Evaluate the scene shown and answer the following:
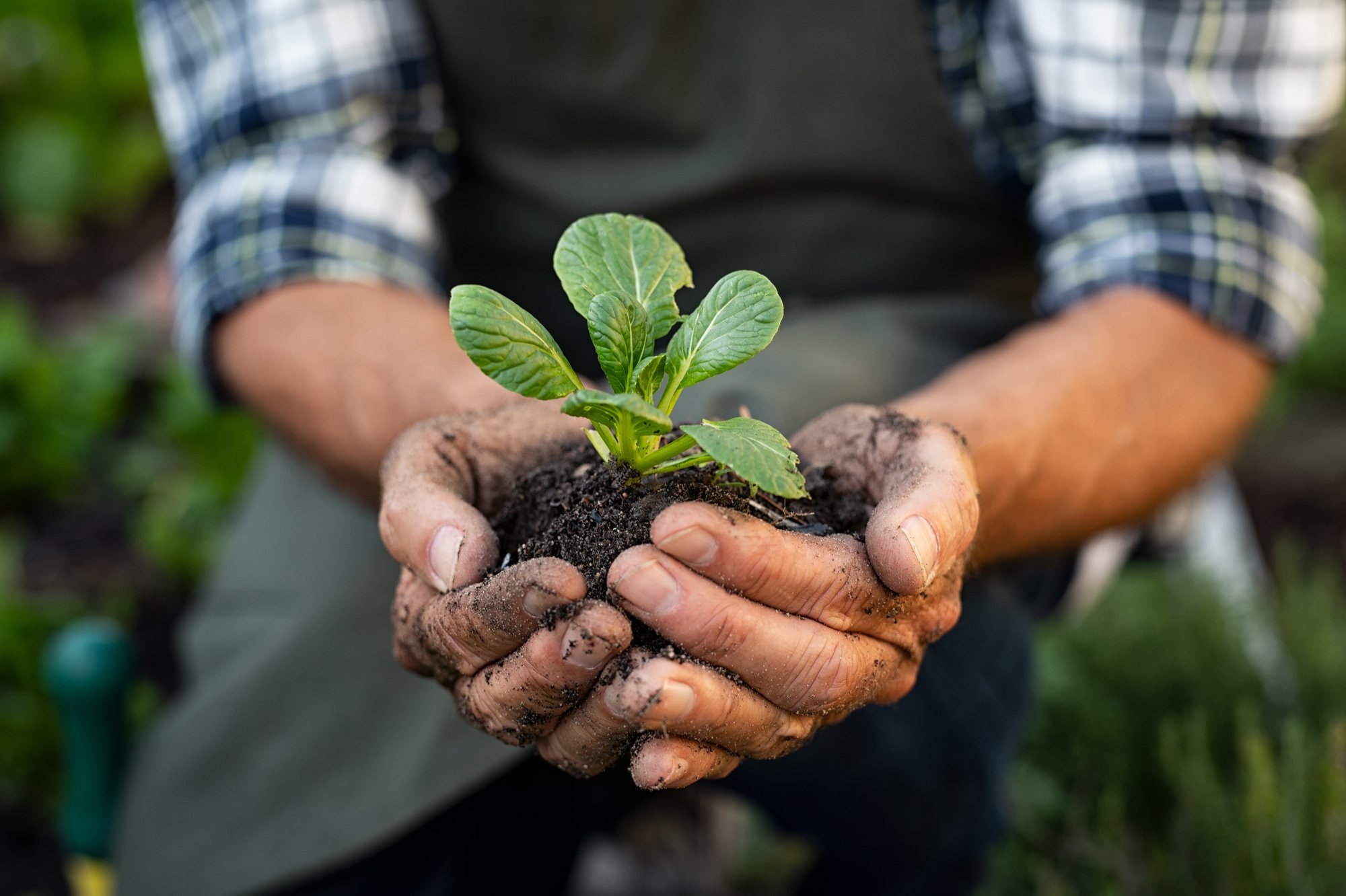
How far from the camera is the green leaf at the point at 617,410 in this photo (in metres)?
0.96

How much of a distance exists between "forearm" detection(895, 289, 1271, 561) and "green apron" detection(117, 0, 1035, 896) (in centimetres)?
20

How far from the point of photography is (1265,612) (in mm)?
2451

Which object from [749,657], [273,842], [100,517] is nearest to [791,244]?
[749,657]

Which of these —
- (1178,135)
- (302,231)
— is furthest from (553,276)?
(1178,135)

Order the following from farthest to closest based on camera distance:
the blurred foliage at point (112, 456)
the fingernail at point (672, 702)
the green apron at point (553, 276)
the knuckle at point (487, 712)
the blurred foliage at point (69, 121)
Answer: the blurred foliage at point (69, 121) < the blurred foliage at point (112, 456) < the green apron at point (553, 276) < the knuckle at point (487, 712) < the fingernail at point (672, 702)

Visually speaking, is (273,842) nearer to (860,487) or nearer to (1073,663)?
(860,487)

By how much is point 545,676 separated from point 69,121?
446cm

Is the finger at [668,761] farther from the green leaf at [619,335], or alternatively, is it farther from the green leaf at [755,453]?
the green leaf at [619,335]

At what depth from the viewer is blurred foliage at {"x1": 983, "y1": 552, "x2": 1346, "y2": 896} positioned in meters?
1.68

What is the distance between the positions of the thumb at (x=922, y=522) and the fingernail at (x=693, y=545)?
0.16 m

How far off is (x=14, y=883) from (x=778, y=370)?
203cm

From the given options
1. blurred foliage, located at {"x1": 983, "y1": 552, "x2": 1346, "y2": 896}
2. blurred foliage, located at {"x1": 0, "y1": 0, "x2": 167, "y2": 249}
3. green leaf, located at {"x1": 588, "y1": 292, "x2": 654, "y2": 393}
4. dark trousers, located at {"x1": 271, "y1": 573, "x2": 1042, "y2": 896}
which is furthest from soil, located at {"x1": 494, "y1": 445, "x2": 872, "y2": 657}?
blurred foliage, located at {"x1": 0, "y1": 0, "x2": 167, "y2": 249}

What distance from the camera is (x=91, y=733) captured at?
190 centimetres

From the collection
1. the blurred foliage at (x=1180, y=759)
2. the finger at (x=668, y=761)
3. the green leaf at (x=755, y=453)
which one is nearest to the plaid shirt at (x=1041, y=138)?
the blurred foliage at (x=1180, y=759)
